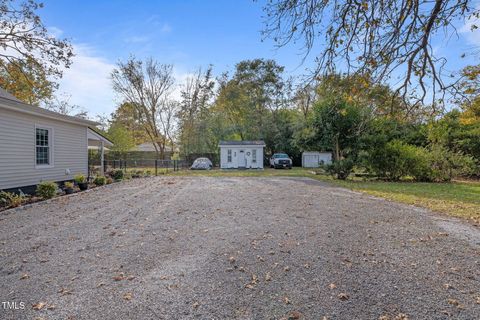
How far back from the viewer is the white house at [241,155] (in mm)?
25812

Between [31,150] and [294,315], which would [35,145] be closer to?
[31,150]

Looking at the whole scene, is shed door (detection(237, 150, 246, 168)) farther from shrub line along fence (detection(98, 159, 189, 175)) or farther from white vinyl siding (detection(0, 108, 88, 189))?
white vinyl siding (detection(0, 108, 88, 189))

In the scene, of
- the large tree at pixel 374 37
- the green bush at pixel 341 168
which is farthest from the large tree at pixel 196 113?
the large tree at pixel 374 37

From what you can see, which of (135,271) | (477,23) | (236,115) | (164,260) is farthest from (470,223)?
(236,115)

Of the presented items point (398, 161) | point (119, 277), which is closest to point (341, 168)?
point (398, 161)

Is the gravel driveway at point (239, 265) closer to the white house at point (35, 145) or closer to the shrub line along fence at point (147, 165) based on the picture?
the white house at point (35, 145)

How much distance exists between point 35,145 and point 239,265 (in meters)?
9.32

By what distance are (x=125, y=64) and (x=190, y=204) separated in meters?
23.6

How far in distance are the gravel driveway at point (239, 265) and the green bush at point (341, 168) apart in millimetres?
8188

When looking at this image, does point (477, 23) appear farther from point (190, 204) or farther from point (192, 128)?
point (192, 128)

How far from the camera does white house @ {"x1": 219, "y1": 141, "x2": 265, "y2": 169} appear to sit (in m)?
25.8

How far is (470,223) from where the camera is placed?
556 centimetres

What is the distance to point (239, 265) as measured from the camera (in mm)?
3414

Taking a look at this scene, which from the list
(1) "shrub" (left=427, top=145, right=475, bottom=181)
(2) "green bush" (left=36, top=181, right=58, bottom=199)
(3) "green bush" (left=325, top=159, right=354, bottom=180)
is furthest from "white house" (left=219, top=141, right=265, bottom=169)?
(2) "green bush" (left=36, top=181, right=58, bottom=199)
